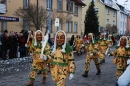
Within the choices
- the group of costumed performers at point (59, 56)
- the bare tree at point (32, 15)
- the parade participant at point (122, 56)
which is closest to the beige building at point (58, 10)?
the bare tree at point (32, 15)

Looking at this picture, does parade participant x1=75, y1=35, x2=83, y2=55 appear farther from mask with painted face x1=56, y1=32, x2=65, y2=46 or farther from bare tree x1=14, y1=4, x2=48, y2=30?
mask with painted face x1=56, y1=32, x2=65, y2=46

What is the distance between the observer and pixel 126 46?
31.0 ft

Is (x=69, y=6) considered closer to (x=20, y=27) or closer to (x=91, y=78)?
(x=20, y=27)

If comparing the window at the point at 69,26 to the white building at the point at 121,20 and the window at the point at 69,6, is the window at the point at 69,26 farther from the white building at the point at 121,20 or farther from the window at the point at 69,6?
the white building at the point at 121,20

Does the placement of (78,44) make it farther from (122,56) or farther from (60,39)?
(60,39)

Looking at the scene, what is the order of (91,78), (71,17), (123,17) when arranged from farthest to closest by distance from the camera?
(123,17) → (71,17) → (91,78)

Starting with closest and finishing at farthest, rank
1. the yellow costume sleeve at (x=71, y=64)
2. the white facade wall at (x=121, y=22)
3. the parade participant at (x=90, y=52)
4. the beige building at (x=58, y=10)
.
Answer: the yellow costume sleeve at (x=71, y=64)
the parade participant at (x=90, y=52)
the beige building at (x=58, y=10)
the white facade wall at (x=121, y=22)

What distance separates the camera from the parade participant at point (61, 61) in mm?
6741

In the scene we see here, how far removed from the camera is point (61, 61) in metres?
6.82

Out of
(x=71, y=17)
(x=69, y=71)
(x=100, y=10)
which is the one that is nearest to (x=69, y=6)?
(x=71, y=17)

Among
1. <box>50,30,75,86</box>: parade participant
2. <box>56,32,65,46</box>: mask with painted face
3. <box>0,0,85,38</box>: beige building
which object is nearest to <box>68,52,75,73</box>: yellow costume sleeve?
<box>50,30,75,86</box>: parade participant

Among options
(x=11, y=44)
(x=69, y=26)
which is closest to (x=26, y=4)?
(x=69, y=26)

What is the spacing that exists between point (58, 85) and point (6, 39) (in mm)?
10567

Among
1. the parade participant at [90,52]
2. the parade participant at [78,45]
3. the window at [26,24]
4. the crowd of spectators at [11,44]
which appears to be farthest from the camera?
the window at [26,24]
